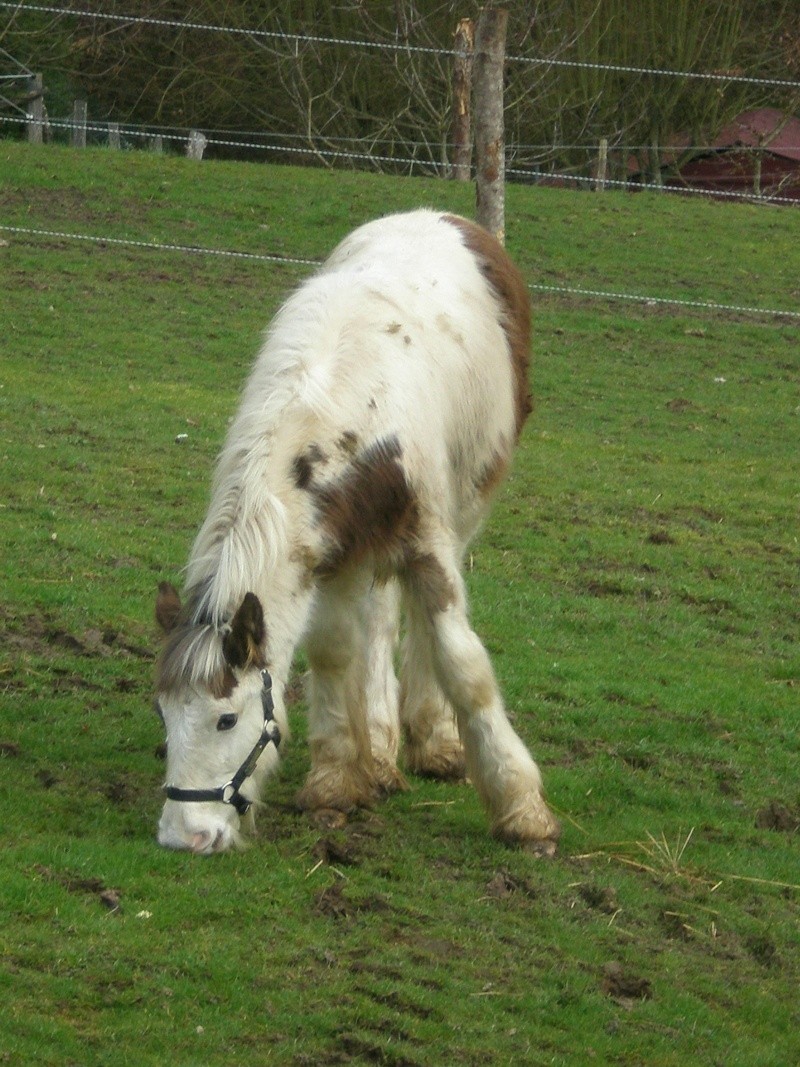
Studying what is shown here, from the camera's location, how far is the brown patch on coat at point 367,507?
4242 millimetres

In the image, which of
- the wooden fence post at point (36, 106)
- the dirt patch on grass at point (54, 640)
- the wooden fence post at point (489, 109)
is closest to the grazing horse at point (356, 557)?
the dirt patch on grass at point (54, 640)

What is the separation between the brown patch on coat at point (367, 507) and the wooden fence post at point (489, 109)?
20.9 ft

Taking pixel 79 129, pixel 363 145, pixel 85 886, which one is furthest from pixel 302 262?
pixel 85 886

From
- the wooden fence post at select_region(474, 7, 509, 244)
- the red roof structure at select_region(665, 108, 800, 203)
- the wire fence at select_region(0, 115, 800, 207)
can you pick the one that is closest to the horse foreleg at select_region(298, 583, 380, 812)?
the wooden fence post at select_region(474, 7, 509, 244)

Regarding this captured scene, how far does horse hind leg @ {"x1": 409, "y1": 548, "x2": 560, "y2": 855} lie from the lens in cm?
456

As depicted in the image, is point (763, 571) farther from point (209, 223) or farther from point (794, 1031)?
point (209, 223)

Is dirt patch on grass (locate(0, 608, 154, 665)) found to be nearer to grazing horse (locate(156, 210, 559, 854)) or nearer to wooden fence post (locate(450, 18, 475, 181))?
grazing horse (locate(156, 210, 559, 854))

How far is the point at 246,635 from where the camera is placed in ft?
12.8

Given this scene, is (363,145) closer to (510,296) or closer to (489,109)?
(489,109)

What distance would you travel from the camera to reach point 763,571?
832 cm

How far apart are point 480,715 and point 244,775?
939 millimetres

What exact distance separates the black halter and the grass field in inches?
8.2

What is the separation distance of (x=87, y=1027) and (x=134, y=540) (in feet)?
15.0

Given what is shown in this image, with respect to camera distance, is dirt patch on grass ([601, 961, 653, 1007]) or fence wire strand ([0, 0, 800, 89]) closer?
dirt patch on grass ([601, 961, 653, 1007])
